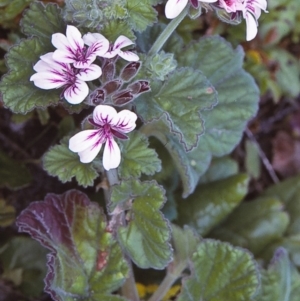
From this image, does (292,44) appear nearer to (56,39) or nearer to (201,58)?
(201,58)

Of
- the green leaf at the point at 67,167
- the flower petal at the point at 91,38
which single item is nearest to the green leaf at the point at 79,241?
the green leaf at the point at 67,167

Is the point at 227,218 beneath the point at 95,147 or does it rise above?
beneath

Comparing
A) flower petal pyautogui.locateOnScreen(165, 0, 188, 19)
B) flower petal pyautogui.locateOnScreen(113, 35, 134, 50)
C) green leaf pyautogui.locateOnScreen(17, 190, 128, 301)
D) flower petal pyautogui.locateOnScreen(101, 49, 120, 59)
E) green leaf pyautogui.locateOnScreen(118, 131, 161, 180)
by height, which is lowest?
green leaf pyautogui.locateOnScreen(17, 190, 128, 301)

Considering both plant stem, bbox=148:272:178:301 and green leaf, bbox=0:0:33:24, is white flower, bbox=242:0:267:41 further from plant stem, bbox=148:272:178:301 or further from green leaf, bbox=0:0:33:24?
plant stem, bbox=148:272:178:301

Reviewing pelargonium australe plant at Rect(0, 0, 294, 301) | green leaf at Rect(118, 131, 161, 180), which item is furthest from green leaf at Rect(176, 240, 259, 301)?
green leaf at Rect(118, 131, 161, 180)

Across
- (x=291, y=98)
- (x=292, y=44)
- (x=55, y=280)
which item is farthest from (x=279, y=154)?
(x=55, y=280)

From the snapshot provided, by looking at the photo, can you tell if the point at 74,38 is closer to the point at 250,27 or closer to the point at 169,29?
the point at 169,29

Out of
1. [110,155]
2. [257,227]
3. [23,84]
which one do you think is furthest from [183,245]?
[23,84]
